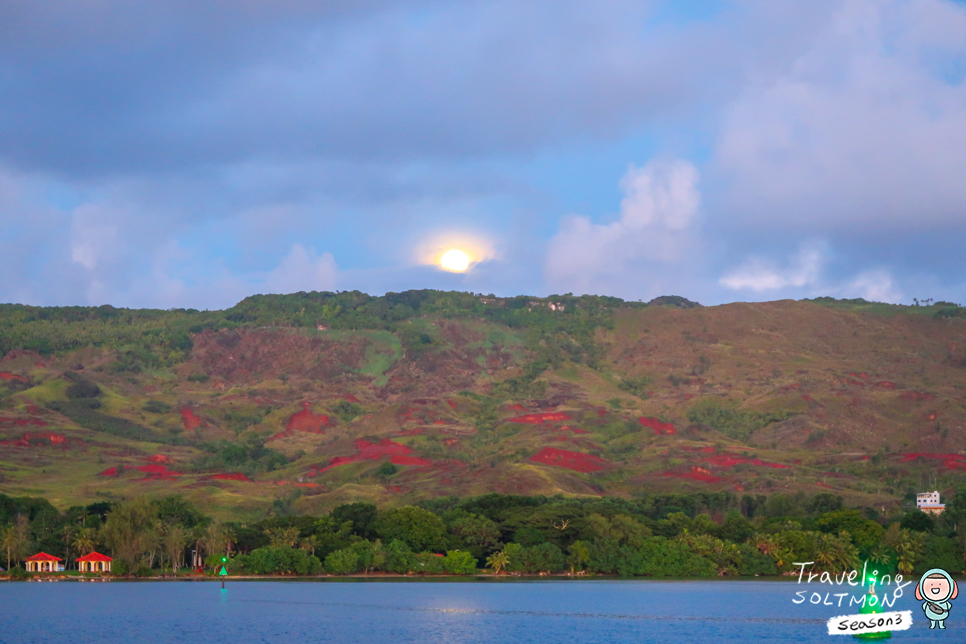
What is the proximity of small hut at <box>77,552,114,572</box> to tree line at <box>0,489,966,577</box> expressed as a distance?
4.29 ft

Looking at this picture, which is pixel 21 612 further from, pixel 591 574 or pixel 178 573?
pixel 591 574

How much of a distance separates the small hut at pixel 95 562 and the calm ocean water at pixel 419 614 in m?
10.3

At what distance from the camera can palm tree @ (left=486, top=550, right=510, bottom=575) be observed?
485 ft

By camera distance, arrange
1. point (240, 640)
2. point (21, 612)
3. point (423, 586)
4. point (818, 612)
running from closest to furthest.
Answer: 1. point (240, 640)
2. point (21, 612)
3. point (818, 612)
4. point (423, 586)

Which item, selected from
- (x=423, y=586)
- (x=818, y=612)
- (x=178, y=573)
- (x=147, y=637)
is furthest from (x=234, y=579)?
(x=818, y=612)

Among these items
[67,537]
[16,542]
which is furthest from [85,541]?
[16,542]

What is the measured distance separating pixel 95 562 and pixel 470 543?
50168 millimetres

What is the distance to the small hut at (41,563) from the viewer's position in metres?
144

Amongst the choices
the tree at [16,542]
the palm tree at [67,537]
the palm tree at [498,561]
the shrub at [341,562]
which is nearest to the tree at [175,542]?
the palm tree at [67,537]

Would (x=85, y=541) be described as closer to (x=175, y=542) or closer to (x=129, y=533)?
(x=129, y=533)

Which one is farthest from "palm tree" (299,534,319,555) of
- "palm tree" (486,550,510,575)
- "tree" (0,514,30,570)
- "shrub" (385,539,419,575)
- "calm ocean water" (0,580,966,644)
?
"tree" (0,514,30,570)

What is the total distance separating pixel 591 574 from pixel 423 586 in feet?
90.4

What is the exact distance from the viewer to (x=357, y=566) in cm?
14450

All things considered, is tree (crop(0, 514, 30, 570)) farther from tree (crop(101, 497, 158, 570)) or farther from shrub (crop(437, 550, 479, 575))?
shrub (crop(437, 550, 479, 575))
